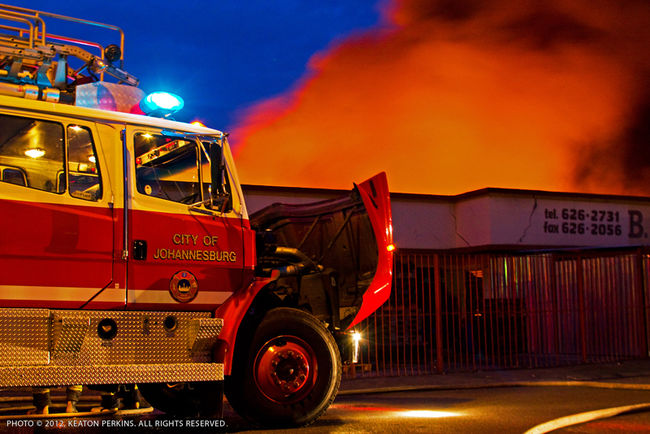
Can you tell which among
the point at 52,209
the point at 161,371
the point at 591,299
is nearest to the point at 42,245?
the point at 52,209

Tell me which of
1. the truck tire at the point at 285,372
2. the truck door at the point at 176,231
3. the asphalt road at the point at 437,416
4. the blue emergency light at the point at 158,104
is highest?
the blue emergency light at the point at 158,104

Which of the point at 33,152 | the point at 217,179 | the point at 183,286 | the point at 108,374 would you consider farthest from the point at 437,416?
the point at 33,152

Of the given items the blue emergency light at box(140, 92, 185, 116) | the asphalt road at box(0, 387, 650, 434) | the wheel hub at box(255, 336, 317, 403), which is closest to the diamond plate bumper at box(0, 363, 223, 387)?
the wheel hub at box(255, 336, 317, 403)

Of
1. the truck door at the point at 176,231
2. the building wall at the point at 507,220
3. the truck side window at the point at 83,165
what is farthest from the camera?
the building wall at the point at 507,220

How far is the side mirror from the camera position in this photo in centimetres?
665

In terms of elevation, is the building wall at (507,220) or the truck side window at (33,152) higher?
the building wall at (507,220)

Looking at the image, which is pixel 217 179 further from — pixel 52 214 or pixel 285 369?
pixel 285 369

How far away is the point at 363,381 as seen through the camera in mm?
12469

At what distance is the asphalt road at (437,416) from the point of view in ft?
22.9

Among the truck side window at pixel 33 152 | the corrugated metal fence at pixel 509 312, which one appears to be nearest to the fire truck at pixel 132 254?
the truck side window at pixel 33 152

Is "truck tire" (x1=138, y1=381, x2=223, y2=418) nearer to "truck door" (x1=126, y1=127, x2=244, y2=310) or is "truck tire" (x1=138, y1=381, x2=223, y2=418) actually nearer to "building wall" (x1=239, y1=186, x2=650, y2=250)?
"truck door" (x1=126, y1=127, x2=244, y2=310)

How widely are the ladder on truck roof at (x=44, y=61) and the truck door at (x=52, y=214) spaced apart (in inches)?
18.8

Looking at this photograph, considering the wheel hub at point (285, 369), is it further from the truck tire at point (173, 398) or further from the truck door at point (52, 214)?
the truck door at point (52, 214)

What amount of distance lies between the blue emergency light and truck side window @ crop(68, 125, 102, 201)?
72cm
